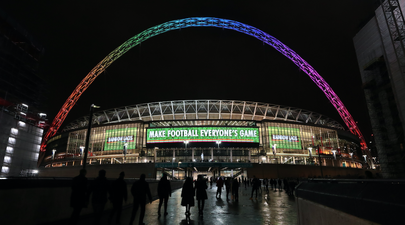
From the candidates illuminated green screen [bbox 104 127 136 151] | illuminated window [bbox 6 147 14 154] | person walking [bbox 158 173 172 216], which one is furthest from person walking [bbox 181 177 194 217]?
illuminated green screen [bbox 104 127 136 151]

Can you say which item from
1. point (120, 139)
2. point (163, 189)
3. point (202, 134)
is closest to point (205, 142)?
point (202, 134)

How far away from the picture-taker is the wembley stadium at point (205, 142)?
230 feet

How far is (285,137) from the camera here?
75.5 meters

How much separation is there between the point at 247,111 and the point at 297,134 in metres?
21.6

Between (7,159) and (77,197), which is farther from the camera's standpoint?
A: (7,159)

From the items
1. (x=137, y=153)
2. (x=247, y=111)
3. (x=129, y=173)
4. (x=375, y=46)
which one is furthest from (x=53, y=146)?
(x=375, y=46)

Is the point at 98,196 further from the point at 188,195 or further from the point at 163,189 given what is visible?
the point at 188,195

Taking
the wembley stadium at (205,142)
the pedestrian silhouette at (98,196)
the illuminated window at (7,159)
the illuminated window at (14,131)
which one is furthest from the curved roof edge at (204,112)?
the pedestrian silhouette at (98,196)

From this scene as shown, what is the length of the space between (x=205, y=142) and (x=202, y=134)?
8.64 feet

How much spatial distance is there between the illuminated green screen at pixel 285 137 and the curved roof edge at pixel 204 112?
10092 millimetres

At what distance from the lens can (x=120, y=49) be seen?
7112cm

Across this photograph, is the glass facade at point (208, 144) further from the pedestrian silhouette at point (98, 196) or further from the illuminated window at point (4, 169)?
the pedestrian silhouette at point (98, 196)

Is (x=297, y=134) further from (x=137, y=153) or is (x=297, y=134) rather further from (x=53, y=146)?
(x=53, y=146)

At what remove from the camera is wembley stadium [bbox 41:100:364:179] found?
70250 millimetres
